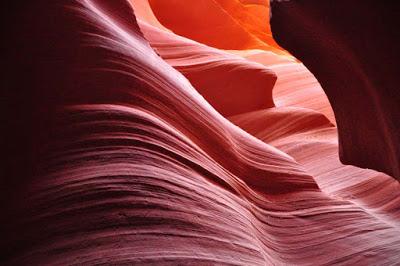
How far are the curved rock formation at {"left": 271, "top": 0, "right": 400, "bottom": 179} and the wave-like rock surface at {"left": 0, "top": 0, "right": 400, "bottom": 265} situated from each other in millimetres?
436

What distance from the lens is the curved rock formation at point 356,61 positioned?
1758 mm

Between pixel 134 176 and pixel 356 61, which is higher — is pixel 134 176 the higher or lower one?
the lower one

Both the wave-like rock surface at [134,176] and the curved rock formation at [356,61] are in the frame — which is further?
the curved rock formation at [356,61]

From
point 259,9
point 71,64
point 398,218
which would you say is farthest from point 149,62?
point 259,9

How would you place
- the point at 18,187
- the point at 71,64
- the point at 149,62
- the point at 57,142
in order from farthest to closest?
the point at 149,62 < the point at 71,64 < the point at 57,142 < the point at 18,187

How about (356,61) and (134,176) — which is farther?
(356,61)

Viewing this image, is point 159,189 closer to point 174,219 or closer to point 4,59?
point 174,219

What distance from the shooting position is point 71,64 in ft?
5.97

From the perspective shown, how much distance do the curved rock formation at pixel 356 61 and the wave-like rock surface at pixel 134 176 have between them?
1.43ft

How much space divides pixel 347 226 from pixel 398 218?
51 cm

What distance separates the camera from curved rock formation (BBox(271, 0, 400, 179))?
1.76m

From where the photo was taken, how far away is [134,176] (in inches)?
64.2

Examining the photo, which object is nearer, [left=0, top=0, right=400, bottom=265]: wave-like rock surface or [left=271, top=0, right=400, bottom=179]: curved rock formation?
[left=0, top=0, right=400, bottom=265]: wave-like rock surface

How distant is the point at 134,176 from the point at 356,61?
1068 mm
